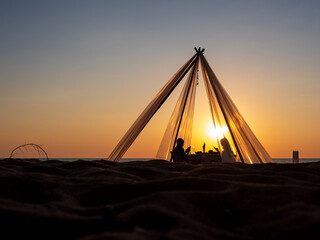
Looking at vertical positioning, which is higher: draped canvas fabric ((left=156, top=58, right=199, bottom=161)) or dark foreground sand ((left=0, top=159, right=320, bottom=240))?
draped canvas fabric ((left=156, top=58, right=199, bottom=161))

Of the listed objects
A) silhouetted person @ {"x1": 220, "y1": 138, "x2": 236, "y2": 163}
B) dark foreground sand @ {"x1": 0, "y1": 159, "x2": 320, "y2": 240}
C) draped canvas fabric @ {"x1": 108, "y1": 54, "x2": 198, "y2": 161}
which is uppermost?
draped canvas fabric @ {"x1": 108, "y1": 54, "x2": 198, "y2": 161}

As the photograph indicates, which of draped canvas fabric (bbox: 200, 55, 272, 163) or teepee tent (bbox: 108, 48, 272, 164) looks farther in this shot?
teepee tent (bbox: 108, 48, 272, 164)

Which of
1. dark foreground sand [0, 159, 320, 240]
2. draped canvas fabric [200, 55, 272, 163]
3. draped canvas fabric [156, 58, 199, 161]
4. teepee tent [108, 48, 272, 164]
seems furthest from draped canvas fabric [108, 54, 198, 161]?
dark foreground sand [0, 159, 320, 240]

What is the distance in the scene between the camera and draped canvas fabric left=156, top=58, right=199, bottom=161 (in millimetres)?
9992

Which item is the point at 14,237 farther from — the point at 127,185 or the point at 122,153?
the point at 122,153

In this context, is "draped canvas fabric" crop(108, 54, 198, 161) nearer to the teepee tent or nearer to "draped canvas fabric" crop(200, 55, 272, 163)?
the teepee tent

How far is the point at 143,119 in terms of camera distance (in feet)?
26.6

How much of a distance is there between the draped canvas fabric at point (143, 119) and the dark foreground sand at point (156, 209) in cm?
527

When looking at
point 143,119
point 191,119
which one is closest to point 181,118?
point 191,119

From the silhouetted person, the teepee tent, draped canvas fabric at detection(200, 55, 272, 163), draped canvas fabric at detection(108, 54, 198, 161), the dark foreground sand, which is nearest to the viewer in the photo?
the dark foreground sand

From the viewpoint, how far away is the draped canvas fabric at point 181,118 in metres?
9.99

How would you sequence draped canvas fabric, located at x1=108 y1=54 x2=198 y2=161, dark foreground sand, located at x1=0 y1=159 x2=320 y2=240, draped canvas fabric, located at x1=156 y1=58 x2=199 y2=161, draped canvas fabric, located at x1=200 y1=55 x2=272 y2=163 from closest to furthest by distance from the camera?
1. dark foreground sand, located at x1=0 y1=159 x2=320 y2=240
2. draped canvas fabric, located at x1=200 y1=55 x2=272 y2=163
3. draped canvas fabric, located at x1=108 y1=54 x2=198 y2=161
4. draped canvas fabric, located at x1=156 y1=58 x2=199 y2=161

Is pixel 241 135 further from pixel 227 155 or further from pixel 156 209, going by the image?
pixel 156 209

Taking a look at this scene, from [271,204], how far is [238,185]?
14.3 inches
